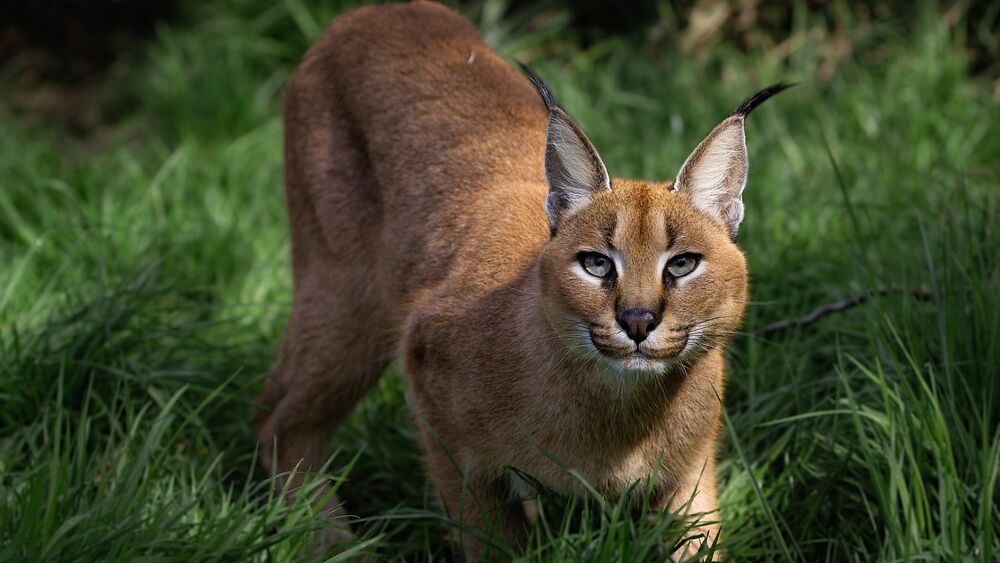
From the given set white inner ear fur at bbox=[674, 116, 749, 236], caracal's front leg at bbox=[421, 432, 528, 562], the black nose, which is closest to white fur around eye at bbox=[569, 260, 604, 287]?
the black nose

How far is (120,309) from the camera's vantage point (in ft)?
13.3

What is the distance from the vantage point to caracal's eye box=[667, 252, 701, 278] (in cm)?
273

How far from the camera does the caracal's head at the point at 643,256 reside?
8.74ft

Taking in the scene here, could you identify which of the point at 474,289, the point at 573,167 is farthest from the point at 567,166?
the point at 474,289

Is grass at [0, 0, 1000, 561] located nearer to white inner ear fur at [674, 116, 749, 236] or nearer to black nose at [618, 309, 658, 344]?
white inner ear fur at [674, 116, 749, 236]

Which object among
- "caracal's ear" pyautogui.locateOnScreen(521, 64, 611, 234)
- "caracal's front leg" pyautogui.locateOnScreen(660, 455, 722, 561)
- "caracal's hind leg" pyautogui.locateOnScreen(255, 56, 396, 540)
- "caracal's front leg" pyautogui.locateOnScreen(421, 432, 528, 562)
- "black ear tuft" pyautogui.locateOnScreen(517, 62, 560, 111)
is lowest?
"caracal's front leg" pyautogui.locateOnScreen(660, 455, 722, 561)

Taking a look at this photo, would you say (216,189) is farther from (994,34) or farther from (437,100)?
(994,34)

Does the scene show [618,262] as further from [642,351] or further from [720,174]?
[720,174]

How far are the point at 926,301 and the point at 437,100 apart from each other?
64.0 inches

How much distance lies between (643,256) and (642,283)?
0.07 m

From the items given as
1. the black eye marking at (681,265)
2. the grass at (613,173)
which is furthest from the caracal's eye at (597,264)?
the grass at (613,173)

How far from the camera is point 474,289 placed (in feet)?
10.8

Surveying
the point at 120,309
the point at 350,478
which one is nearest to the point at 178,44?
the point at 120,309

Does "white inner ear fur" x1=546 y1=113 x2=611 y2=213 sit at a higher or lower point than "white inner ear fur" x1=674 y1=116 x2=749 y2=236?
higher
